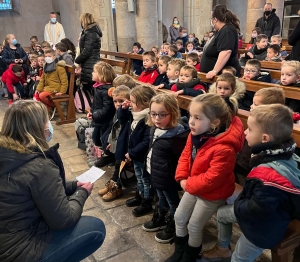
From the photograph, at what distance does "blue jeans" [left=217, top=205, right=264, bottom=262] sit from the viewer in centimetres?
178

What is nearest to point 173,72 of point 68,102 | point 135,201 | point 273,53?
point 135,201

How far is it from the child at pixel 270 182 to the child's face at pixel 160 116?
2.41 ft

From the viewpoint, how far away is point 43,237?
5.64 feet

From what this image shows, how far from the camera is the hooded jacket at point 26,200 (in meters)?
1.57

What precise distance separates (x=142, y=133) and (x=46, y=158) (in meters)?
1.09

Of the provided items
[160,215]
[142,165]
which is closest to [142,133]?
[142,165]

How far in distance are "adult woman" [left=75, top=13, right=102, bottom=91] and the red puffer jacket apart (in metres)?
3.77

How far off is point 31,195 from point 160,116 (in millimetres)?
1051

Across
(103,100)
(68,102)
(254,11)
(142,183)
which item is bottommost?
(142,183)

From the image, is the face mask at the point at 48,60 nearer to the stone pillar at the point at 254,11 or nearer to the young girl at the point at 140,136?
the young girl at the point at 140,136

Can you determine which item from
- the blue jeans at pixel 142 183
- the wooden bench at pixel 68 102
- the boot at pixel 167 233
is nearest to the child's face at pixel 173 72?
the blue jeans at pixel 142 183

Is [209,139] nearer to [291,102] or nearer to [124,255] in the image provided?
[124,255]

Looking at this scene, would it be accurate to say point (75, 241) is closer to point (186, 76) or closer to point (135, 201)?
point (135, 201)

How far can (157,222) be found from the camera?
260cm
